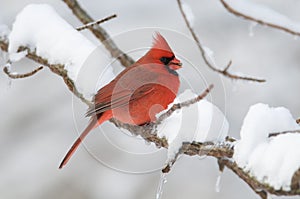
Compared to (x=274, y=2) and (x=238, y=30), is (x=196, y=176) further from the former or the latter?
(x=274, y=2)

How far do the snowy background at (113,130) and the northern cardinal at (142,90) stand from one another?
164cm

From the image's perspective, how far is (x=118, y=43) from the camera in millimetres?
3594

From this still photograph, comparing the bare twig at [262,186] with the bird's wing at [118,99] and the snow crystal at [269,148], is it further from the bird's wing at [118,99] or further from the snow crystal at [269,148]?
the bird's wing at [118,99]

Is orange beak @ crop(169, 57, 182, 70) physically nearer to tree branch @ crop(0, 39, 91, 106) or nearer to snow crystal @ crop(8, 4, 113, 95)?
snow crystal @ crop(8, 4, 113, 95)

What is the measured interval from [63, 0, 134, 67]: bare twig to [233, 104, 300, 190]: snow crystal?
51.8 inches

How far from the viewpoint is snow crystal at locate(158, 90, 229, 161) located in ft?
6.68

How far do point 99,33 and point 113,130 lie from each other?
1.45m

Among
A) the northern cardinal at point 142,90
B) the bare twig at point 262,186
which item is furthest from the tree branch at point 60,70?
the bare twig at point 262,186

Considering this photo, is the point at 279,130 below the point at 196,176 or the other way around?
the other way around

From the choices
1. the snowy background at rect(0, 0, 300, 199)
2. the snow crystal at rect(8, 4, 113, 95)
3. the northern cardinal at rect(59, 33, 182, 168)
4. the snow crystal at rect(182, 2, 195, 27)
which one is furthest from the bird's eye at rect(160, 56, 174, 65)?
the snowy background at rect(0, 0, 300, 199)

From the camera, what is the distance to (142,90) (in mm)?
2742

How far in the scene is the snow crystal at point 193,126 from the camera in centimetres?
204

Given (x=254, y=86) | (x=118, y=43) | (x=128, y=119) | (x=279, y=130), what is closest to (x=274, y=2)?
(x=254, y=86)

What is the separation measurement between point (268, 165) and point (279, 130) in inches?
6.9
